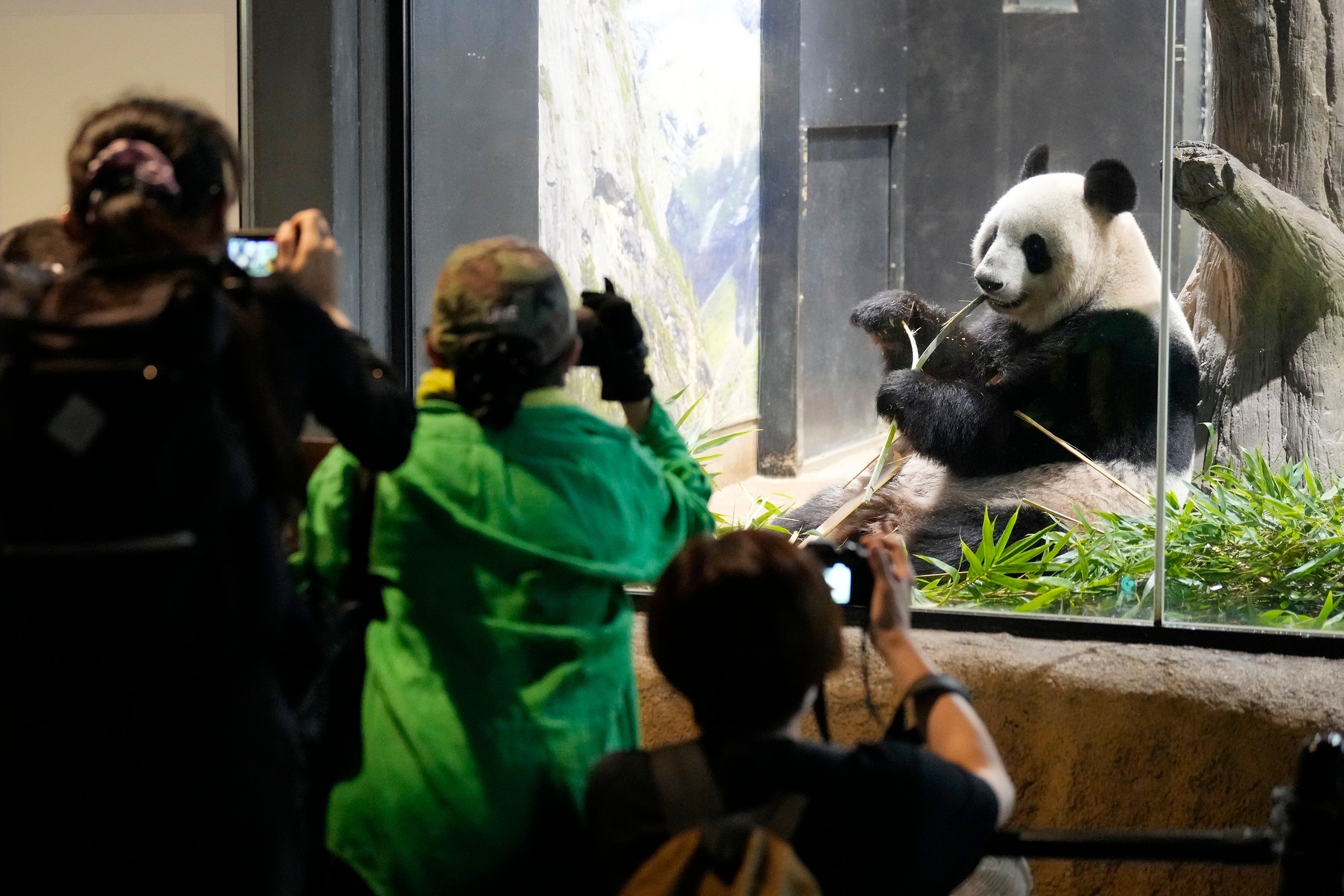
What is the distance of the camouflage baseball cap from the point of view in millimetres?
1349

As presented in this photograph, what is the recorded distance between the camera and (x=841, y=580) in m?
1.54

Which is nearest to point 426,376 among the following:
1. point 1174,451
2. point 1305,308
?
point 1174,451

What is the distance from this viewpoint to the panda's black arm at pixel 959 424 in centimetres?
306

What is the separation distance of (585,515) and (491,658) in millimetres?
190

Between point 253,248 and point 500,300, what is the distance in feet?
1.52

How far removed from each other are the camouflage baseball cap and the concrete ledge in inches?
50.4

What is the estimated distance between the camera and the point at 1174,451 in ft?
9.83

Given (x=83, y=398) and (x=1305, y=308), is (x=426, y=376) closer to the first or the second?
(x=83, y=398)

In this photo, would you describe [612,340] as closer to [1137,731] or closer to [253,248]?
[253,248]

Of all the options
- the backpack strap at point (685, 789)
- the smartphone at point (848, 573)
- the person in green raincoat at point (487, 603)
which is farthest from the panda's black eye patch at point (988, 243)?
the backpack strap at point (685, 789)

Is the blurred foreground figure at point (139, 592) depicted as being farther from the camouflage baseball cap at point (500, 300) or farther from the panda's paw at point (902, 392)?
the panda's paw at point (902, 392)

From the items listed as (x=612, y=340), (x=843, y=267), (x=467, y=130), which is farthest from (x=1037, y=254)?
(x=612, y=340)

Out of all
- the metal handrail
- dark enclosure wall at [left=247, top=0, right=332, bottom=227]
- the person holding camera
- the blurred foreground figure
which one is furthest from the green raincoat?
dark enclosure wall at [left=247, top=0, right=332, bottom=227]

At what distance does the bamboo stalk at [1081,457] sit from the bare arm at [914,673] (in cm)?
158
